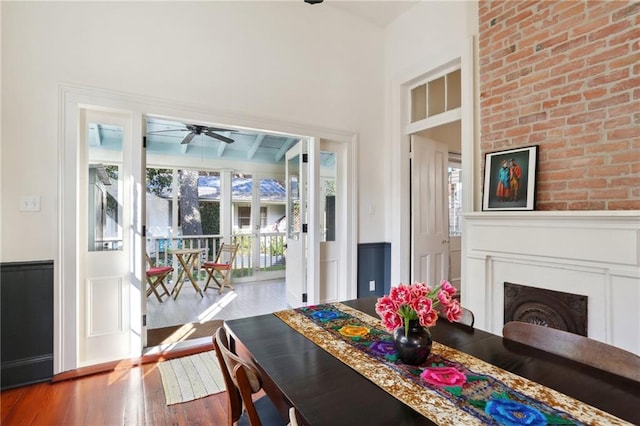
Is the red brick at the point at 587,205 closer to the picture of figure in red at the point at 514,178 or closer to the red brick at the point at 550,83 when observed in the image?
the picture of figure in red at the point at 514,178

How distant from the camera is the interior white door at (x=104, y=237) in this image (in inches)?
99.0

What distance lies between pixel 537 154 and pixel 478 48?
117 centimetres

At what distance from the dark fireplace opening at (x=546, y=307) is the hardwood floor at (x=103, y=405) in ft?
7.28

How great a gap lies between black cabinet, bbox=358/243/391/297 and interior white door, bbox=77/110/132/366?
2.40 m

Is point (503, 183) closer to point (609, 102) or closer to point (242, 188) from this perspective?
point (609, 102)

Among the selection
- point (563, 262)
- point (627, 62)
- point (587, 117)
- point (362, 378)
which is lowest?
point (362, 378)

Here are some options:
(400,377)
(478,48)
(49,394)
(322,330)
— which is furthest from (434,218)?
(49,394)

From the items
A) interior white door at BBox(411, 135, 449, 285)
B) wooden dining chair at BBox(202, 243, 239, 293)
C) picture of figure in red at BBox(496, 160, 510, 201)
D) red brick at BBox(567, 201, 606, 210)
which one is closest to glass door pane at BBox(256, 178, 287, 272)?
wooden dining chair at BBox(202, 243, 239, 293)

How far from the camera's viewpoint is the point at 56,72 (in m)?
2.34

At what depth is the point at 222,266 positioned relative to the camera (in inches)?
203

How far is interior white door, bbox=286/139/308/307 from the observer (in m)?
3.62

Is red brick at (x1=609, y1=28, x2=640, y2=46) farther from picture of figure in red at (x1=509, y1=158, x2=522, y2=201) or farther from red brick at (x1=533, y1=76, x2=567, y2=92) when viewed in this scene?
picture of figure in red at (x1=509, y1=158, x2=522, y2=201)

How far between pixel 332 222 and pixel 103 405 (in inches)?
101

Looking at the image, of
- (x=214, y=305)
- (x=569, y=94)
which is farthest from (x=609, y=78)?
(x=214, y=305)
